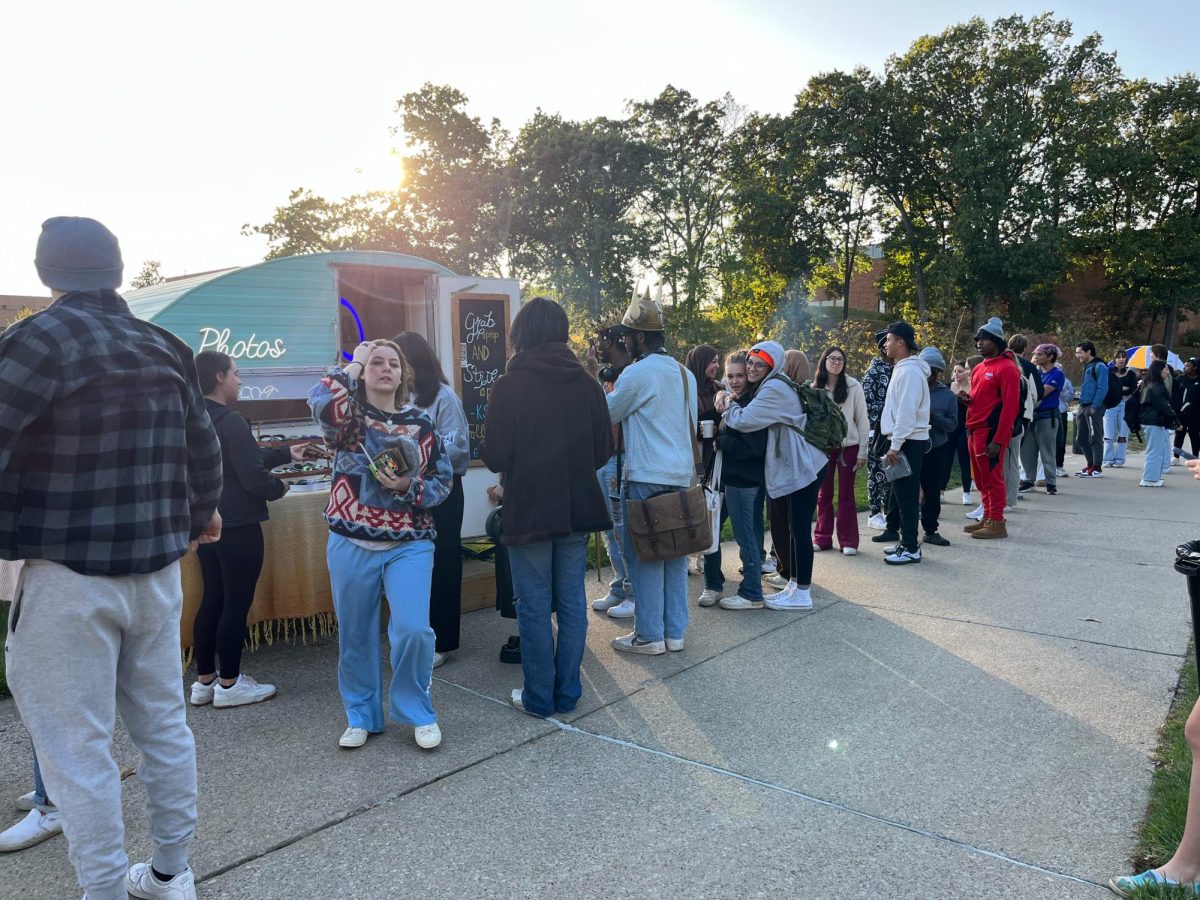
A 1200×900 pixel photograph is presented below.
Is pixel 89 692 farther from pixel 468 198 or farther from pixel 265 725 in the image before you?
pixel 468 198

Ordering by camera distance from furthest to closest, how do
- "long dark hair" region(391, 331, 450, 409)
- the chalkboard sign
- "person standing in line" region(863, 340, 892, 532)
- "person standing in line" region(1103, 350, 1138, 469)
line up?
1. "person standing in line" region(1103, 350, 1138, 469)
2. "person standing in line" region(863, 340, 892, 532)
3. the chalkboard sign
4. "long dark hair" region(391, 331, 450, 409)

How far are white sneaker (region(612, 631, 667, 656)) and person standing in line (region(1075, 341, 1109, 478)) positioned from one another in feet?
32.3

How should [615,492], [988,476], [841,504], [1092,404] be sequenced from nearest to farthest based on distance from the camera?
[615,492], [841,504], [988,476], [1092,404]

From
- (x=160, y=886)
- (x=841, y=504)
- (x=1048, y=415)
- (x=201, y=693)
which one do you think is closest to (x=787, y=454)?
(x=841, y=504)

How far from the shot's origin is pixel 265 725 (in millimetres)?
3709

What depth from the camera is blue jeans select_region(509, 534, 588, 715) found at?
3.68m

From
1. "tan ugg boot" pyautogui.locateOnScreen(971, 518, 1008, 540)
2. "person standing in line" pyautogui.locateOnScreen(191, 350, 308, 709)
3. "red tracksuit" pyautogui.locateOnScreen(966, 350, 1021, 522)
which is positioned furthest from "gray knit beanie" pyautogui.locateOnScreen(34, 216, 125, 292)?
"tan ugg boot" pyautogui.locateOnScreen(971, 518, 1008, 540)

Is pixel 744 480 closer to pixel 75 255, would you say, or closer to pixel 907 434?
pixel 907 434

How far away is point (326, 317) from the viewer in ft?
24.3

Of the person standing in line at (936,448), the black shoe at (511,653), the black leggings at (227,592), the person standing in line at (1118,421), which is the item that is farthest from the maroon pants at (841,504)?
the person standing in line at (1118,421)

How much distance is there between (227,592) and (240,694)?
511mm

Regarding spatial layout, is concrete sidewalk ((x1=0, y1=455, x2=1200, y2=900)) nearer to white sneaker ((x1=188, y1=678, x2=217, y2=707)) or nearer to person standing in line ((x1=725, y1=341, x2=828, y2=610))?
white sneaker ((x1=188, y1=678, x2=217, y2=707))

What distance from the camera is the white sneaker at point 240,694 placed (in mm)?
3889

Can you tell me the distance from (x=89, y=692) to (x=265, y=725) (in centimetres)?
175
